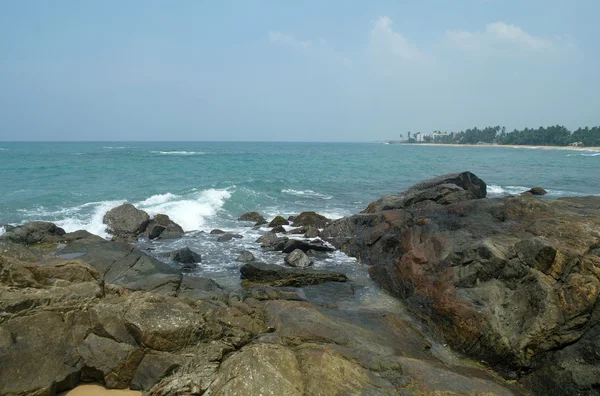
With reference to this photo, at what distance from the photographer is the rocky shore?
5223mm

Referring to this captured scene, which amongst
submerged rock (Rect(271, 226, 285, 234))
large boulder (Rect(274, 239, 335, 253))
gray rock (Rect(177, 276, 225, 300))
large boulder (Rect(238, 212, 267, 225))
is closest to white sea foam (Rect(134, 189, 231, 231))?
large boulder (Rect(238, 212, 267, 225))

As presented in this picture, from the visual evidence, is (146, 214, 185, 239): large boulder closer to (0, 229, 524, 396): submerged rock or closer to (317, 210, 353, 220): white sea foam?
(317, 210, 353, 220): white sea foam

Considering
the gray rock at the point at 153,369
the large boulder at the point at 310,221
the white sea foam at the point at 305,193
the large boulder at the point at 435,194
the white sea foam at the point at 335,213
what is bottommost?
the white sea foam at the point at 335,213

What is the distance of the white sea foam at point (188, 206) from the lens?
2146 cm

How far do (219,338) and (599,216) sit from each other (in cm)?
1034

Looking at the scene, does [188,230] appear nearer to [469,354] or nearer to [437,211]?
[437,211]

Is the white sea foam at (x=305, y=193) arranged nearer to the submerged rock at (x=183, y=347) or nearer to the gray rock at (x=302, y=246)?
the gray rock at (x=302, y=246)

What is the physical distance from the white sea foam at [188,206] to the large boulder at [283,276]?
9.18 metres

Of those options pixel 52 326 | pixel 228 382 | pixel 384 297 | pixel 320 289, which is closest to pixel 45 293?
pixel 52 326

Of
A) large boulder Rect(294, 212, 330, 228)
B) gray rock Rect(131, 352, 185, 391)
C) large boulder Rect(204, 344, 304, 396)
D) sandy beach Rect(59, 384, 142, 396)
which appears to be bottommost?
large boulder Rect(294, 212, 330, 228)

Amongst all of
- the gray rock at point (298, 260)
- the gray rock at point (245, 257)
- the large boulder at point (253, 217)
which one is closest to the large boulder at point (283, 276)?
the gray rock at point (298, 260)

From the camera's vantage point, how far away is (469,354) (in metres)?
7.83

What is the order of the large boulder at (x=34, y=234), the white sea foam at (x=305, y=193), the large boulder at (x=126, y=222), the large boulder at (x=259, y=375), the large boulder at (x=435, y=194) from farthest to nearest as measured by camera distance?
the white sea foam at (x=305, y=193)
the large boulder at (x=126, y=222)
the large boulder at (x=435, y=194)
the large boulder at (x=34, y=234)
the large boulder at (x=259, y=375)

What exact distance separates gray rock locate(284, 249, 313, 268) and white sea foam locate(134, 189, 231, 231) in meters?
8.28
